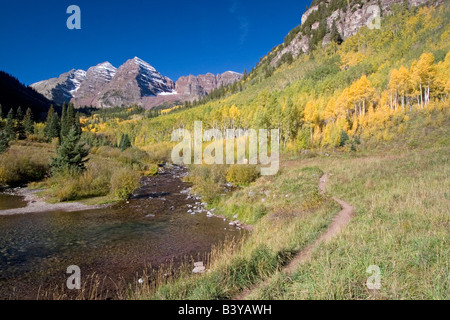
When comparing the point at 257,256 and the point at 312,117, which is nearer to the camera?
the point at 257,256

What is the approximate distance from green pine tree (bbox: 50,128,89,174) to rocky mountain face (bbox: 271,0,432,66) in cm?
13863

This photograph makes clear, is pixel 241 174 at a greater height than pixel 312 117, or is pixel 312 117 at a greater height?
pixel 312 117

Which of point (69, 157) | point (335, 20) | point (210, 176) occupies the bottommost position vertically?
point (210, 176)

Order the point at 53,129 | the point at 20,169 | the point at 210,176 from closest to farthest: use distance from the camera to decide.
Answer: the point at 210,176 → the point at 20,169 → the point at 53,129

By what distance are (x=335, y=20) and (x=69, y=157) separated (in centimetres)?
16058

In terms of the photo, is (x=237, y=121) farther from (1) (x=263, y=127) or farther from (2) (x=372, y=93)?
(2) (x=372, y=93)

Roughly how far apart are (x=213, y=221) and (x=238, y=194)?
532 cm

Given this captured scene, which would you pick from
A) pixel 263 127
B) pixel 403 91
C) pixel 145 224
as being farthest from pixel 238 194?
pixel 403 91

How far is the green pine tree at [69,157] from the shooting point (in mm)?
29672

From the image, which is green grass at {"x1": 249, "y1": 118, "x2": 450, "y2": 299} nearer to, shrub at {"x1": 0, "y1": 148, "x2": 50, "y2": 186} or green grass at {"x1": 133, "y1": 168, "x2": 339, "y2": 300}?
green grass at {"x1": 133, "y1": 168, "x2": 339, "y2": 300}

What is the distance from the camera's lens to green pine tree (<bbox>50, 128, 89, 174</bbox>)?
29.7 metres

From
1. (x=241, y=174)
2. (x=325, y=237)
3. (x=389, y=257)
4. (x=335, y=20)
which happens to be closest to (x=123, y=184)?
(x=241, y=174)

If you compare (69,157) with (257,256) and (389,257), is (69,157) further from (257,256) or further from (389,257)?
(389,257)

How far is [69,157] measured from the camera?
31.0 m
